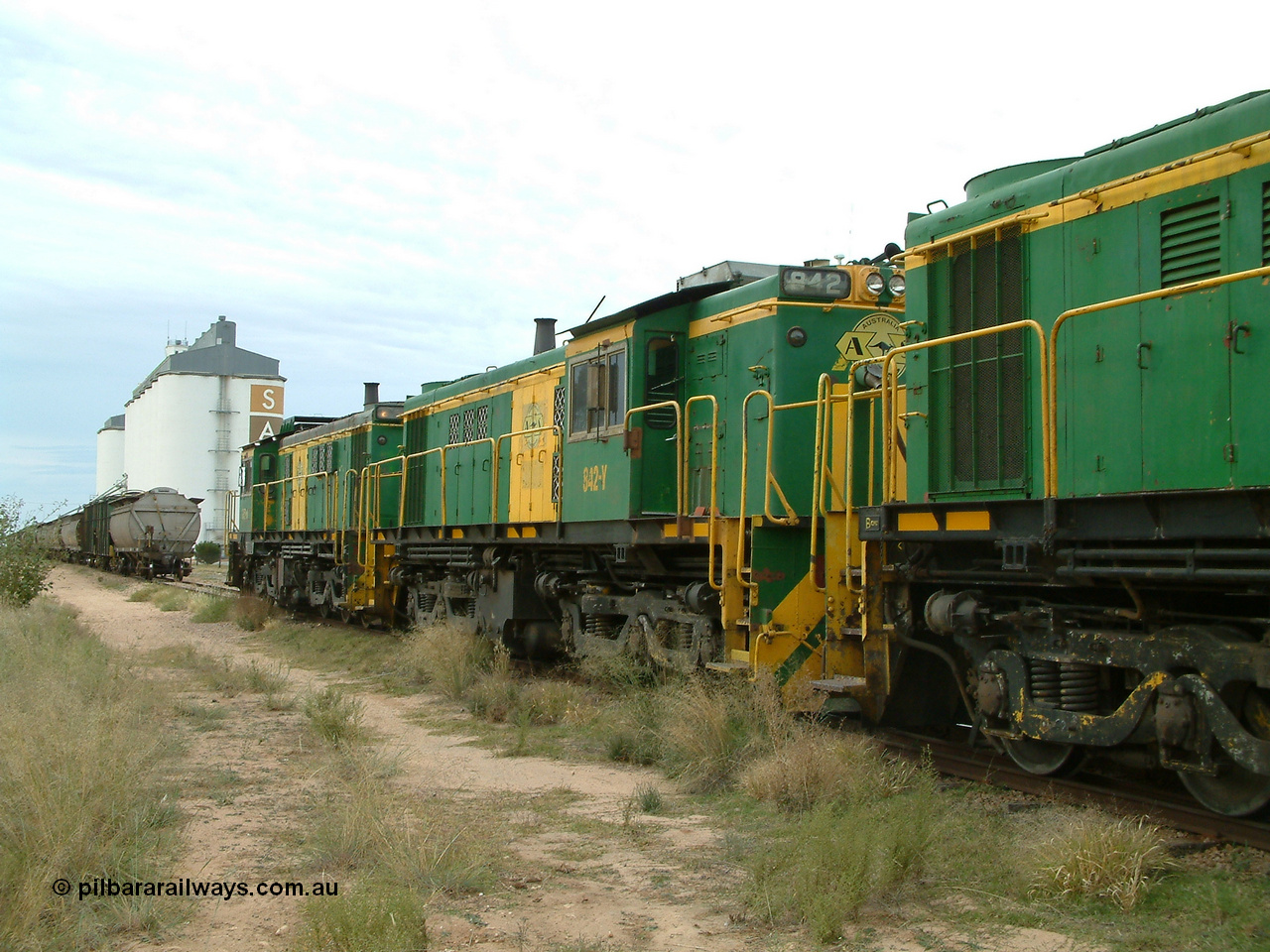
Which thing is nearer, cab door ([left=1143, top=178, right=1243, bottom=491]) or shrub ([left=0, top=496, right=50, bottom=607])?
cab door ([left=1143, top=178, right=1243, bottom=491])

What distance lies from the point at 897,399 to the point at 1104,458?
82.0 inches

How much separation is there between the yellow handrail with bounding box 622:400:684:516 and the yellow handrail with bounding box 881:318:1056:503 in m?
2.37

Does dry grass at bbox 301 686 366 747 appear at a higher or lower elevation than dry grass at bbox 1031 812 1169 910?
lower

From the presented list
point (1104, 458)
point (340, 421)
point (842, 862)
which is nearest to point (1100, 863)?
point (842, 862)

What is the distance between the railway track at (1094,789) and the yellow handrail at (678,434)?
2.84 metres

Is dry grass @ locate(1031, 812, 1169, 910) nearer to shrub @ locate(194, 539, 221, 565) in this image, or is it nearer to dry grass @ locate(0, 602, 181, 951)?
dry grass @ locate(0, 602, 181, 951)

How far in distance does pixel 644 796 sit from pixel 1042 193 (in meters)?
4.42

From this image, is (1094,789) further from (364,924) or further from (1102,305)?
(364,924)

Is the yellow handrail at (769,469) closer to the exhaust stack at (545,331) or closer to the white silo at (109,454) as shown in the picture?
the exhaust stack at (545,331)

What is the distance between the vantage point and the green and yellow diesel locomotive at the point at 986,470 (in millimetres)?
5348

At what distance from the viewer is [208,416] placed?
63156 millimetres

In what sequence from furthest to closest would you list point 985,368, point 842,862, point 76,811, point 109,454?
1. point 109,454
2. point 985,368
3. point 76,811
4. point 842,862

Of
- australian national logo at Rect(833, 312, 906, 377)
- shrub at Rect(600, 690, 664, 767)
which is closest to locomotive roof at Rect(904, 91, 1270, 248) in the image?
australian national logo at Rect(833, 312, 906, 377)

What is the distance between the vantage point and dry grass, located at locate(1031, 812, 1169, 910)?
15.5ft
